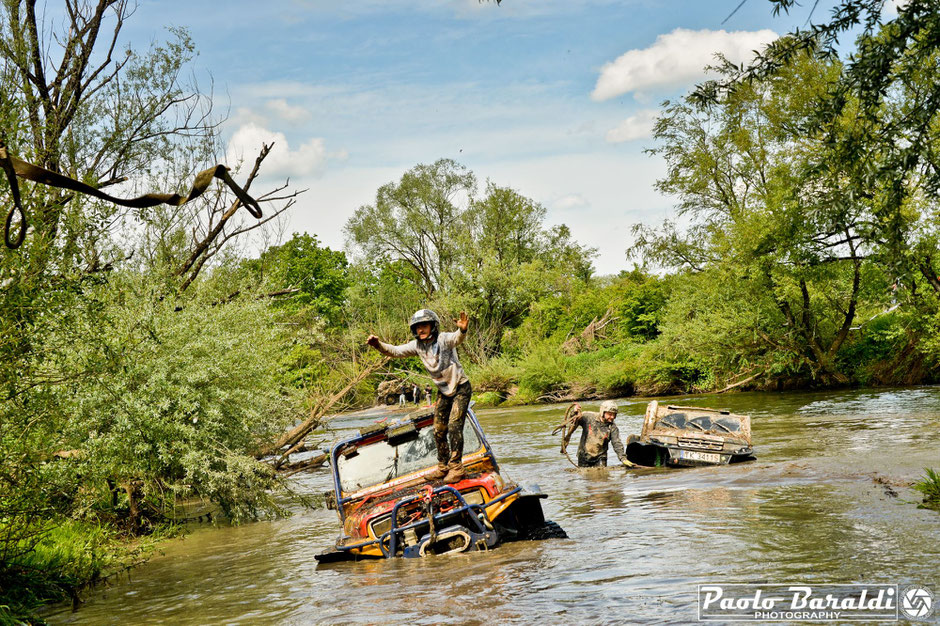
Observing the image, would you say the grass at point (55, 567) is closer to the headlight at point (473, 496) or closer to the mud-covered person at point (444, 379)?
the mud-covered person at point (444, 379)

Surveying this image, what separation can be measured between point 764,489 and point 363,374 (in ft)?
27.0

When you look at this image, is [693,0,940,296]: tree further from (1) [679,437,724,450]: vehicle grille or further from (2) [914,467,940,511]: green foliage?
(1) [679,437,724,450]: vehicle grille

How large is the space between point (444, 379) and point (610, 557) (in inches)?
109

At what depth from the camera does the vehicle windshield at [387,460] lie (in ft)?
36.4

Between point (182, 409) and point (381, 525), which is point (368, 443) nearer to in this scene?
point (381, 525)

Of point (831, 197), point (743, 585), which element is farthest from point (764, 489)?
point (743, 585)

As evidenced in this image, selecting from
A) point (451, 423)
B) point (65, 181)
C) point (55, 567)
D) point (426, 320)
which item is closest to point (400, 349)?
point (426, 320)

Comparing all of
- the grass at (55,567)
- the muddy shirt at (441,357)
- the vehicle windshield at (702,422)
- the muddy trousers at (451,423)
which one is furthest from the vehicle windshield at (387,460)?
the vehicle windshield at (702,422)

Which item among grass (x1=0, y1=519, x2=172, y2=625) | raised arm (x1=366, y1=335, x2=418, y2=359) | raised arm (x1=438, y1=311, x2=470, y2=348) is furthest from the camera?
raised arm (x1=366, y1=335, x2=418, y2=359)

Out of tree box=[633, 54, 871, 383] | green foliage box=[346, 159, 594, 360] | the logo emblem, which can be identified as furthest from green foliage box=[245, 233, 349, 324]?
the logo emblem

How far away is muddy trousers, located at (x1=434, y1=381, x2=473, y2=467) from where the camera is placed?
32.1 feet

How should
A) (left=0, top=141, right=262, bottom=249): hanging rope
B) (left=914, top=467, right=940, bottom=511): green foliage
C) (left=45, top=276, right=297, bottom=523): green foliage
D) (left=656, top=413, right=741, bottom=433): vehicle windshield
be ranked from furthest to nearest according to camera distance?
(left=656, top=413, right=741, bottom=433): vehicle windshield, (left=45, top=276, right=297, bottom=523): green foliage, (left=914, top=467, right=940, bottom=511): green foliage, (left=0, top=141, right=262, bottom=249): hanging rope

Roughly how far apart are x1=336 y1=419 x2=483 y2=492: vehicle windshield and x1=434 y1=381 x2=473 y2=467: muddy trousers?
3.43ft

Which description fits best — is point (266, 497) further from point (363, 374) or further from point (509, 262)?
point (509, 262)
